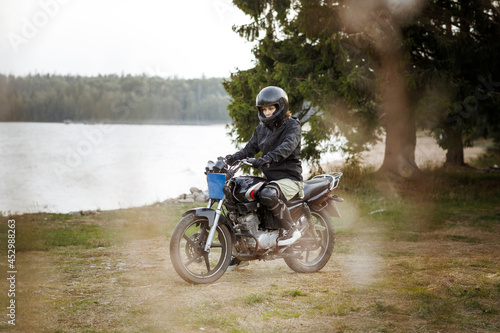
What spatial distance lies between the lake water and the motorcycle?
9.02 m

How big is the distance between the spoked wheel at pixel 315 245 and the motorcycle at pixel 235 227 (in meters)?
0.01

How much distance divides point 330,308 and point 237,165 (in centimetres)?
188

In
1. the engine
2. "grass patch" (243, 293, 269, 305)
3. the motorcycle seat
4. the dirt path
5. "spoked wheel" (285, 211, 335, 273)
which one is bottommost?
the dirt path

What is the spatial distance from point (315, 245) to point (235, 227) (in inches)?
52.3

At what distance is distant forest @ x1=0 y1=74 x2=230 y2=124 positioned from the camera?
1913 inches

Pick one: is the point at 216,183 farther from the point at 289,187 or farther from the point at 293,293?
the point at 293,293

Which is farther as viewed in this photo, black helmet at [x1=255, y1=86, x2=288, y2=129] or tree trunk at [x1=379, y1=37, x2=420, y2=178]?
Result: tree trunk at [x1=379, y1=37, x2=420, y2=178]

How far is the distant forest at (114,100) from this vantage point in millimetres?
48594

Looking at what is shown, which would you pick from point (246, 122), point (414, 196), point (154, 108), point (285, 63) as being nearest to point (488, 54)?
point (414, 196)

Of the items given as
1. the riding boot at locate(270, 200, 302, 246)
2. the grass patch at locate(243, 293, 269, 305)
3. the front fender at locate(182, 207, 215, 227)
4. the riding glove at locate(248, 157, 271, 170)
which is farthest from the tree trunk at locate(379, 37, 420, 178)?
the grass patch at locate(243, 293, 269, 305)

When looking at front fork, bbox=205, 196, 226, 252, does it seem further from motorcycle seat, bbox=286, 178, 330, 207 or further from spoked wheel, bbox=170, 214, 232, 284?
motorcycle seat, bbox=286, 178, 330, 207

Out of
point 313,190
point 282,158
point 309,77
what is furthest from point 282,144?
point 309,77

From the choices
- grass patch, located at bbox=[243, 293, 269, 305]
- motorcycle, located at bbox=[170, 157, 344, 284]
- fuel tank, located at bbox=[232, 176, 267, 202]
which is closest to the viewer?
grass patch, located at bbox=[243, 293, 269, 305]

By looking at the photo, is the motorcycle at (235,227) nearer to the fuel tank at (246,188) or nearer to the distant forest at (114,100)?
the fuel tank at (246,188)
